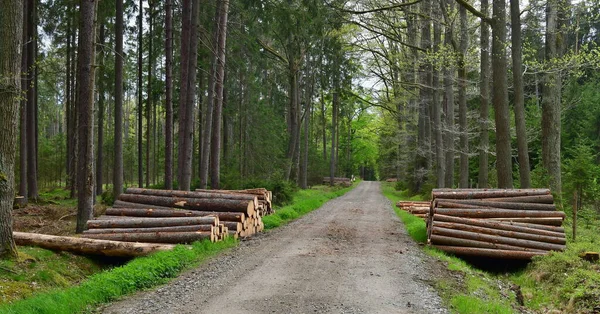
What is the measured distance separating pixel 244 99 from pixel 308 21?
53.7 ft

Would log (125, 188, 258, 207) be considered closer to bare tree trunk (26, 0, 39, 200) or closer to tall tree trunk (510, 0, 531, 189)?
tall tree trunk (510, 0, 531, 189)

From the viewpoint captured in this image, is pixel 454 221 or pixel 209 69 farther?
pixel 209 69

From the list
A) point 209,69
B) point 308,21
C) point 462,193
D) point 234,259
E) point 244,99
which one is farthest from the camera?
point 244,99

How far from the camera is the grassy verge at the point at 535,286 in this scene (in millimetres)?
7309

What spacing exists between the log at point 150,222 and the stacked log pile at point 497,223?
18.7 ft

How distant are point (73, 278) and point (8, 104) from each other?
3353 mm

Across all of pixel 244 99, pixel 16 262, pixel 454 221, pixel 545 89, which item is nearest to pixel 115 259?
pixel 16 262

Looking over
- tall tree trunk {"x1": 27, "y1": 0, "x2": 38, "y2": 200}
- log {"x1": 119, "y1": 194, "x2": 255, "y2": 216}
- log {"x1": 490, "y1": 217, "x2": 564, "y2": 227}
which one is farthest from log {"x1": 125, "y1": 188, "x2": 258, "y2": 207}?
tall tree trunk {"x1": 27, "y1": 0, "x2": 38, "y2": 200}

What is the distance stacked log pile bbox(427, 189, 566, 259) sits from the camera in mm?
11266

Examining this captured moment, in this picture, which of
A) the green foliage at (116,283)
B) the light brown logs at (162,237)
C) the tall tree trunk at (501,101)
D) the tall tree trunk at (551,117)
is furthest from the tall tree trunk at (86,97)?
the tall tree trunk at (551,117)

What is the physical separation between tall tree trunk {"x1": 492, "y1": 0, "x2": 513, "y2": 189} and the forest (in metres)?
0.03

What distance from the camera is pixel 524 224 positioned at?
12.0 metres

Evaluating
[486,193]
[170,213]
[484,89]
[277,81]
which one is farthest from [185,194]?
[277,81]

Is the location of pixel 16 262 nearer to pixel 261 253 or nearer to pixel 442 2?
pixel 261 253
